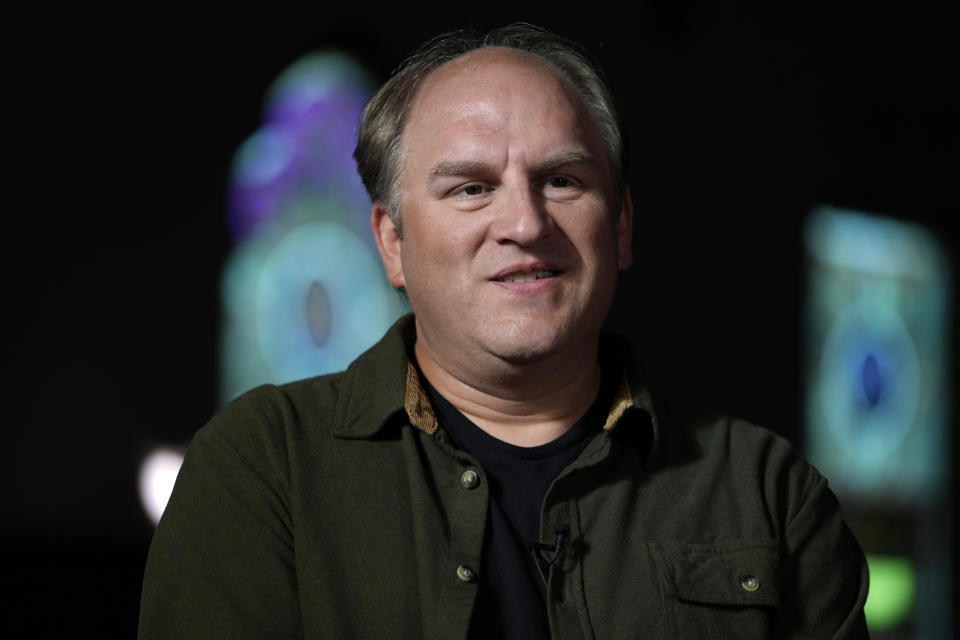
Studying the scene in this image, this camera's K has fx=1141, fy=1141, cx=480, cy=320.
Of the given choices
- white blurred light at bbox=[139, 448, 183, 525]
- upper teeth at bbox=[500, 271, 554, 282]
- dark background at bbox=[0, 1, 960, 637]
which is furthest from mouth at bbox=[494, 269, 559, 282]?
white blurred light at bbox=[139, 448, 183, 525]

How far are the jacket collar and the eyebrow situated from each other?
307 mm

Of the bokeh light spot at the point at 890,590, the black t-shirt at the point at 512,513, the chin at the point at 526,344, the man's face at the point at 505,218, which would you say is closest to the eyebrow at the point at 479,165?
the man's face at the point at 505,218

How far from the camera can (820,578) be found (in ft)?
5.93

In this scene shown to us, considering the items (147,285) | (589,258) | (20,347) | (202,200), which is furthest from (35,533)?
(589,258)

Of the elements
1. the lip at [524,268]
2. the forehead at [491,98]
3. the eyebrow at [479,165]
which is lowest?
the lip at [524,268]

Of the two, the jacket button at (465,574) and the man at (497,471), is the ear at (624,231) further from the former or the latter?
the jacket button at (465,574)

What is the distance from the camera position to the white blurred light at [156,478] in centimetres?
410

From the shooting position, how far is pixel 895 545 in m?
6.61

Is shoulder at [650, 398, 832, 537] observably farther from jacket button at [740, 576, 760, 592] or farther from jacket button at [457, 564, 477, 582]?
jacket button at [457, 564, 477, 582]

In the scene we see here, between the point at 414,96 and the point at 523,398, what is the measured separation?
55 centimetres

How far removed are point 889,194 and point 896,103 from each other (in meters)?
0.52

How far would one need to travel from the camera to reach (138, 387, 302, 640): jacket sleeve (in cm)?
161

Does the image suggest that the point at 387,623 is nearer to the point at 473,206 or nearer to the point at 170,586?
the point at 170,586

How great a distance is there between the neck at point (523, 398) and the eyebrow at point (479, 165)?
30cm
